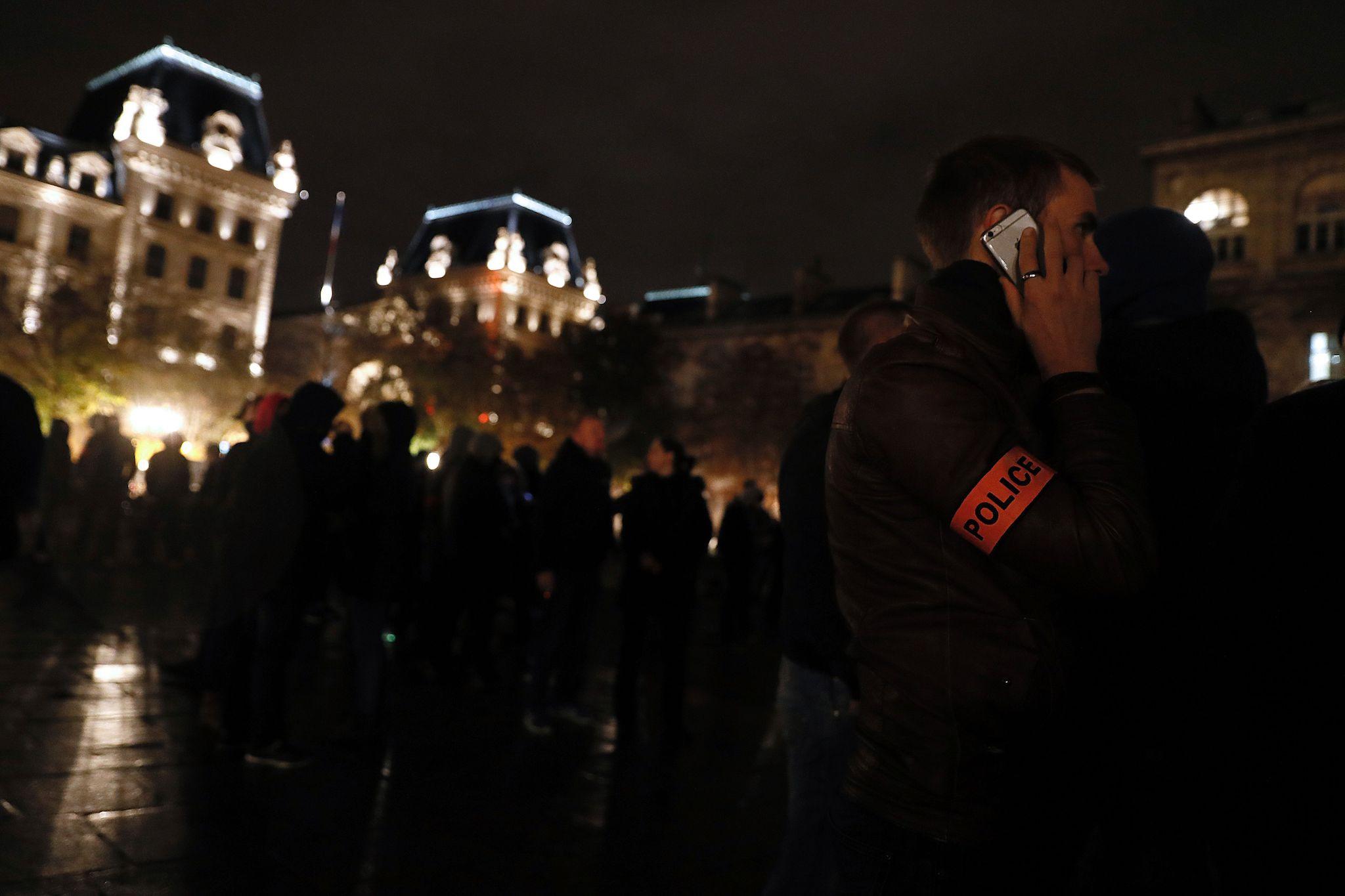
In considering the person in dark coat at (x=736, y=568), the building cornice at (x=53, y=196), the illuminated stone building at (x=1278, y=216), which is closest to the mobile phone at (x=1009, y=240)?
the person in dark coat at (x=736, y=568)

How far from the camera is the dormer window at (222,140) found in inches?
2228

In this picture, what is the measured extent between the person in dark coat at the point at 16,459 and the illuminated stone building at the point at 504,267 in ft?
186

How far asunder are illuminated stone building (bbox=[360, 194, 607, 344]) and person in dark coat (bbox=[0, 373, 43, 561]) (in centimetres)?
5684

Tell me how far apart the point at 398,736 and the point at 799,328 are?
4135 cm

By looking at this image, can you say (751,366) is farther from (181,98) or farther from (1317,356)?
(181,98)

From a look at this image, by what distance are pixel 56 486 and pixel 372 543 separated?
9.54 meters

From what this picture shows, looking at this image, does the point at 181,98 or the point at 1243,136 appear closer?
the point at 1243,136

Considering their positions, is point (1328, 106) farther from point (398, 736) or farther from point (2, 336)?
point (2, 336)

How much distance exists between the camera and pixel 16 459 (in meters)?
4.61

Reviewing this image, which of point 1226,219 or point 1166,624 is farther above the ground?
point 1226,219

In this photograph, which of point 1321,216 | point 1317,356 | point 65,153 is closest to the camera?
point 1317,356

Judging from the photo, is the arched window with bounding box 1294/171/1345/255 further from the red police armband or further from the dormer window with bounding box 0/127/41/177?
the dormer window with bounding box 0/127/41/177

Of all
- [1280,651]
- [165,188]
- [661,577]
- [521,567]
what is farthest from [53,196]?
[1280,651]

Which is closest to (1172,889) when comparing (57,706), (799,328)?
(57,706)
